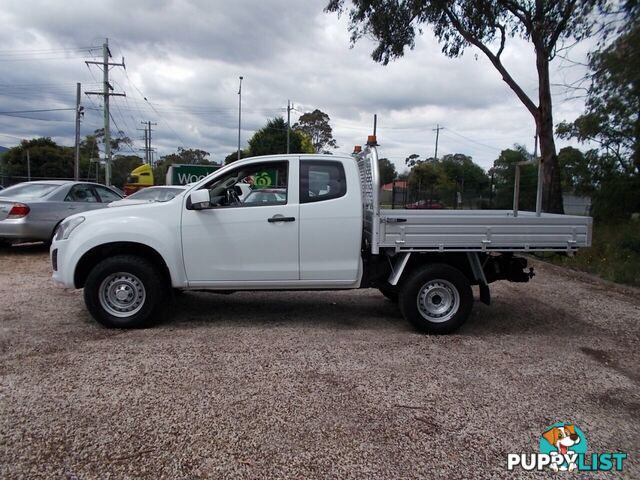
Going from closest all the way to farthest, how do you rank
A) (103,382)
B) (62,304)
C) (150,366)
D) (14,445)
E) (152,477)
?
(152,477), (14,445), (103,382), (150,366), (62,304)

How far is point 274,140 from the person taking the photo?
4919 cm

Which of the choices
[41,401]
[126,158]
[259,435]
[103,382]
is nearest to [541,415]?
[259,435]

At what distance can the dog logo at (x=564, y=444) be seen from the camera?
292 centimetres

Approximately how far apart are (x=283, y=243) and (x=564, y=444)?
3173mm

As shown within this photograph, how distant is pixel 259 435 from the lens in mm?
3125

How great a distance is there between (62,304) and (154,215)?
2.24 m

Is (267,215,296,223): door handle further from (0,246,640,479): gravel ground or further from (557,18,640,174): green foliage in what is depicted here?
(557,18,640,174): green foliage

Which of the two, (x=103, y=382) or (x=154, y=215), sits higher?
(x=154, y=215)

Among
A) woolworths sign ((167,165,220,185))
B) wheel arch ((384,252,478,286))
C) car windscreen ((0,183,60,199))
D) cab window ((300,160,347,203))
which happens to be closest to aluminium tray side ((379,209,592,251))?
wheel arch ((384,252,478,286))

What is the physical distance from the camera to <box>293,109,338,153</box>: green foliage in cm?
5919

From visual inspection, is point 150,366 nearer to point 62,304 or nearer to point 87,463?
point 87,463

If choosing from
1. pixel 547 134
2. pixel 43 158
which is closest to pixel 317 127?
pixel 43 158

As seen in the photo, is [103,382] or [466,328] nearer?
[103,382]

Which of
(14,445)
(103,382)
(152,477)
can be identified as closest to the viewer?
(152,477)
